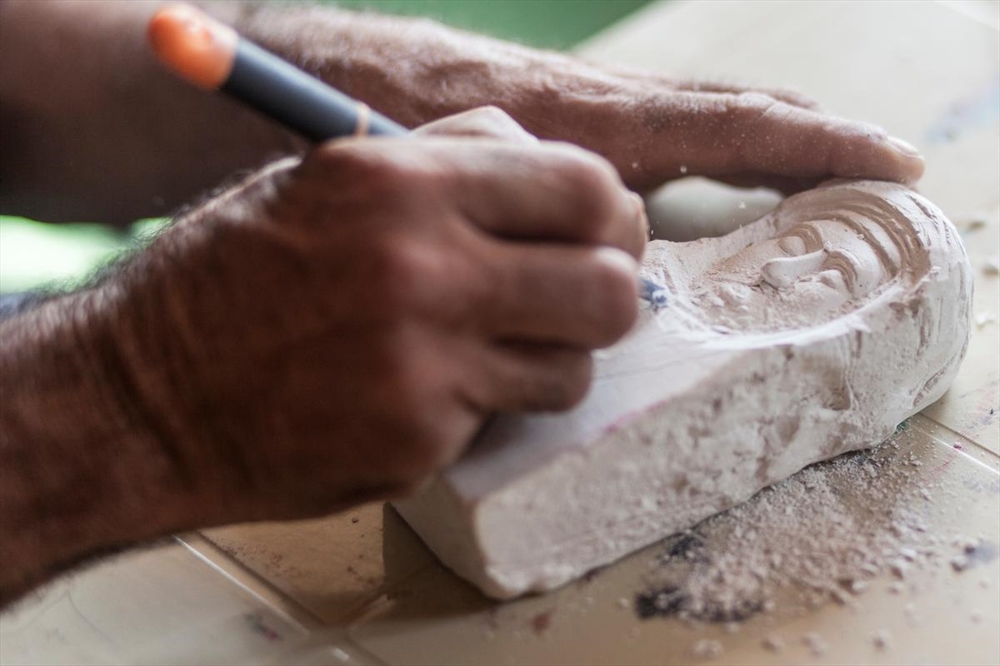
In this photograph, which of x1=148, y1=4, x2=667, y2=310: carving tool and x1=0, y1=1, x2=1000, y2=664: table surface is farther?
x1=0, y1=1, x2=1000, y2=664: table surface

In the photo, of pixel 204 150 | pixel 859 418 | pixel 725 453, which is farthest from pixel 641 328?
pixel 204 150

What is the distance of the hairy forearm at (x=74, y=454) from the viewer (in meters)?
0.96

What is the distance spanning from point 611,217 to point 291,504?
0.43m

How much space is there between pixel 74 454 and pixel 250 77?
1.42ft

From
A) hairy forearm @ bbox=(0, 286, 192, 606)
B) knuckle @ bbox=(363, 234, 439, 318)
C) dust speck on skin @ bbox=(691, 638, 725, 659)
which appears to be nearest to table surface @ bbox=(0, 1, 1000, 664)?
dust speck on skin @ bbox=(691, 638, 725, 659)

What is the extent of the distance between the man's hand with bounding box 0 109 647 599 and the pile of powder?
1.02 ft

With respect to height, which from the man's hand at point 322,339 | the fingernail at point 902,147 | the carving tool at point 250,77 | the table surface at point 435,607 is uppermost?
the carving tool at point 250,77

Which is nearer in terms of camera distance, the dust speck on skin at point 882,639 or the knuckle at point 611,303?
the knuckle at point 611,303

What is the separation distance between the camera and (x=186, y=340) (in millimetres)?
903

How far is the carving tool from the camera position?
2.71 ft

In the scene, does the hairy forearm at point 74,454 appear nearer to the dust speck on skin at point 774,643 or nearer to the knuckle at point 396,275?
the knuckle at point 396,275

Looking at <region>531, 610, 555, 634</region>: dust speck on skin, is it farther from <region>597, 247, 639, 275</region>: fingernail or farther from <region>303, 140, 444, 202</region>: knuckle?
<region>303, 140, 444, 202</region>: knuckle

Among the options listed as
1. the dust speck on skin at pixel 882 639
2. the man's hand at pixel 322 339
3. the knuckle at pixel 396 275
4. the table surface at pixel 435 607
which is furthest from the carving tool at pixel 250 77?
the dust speck on skin at pixel 882 639

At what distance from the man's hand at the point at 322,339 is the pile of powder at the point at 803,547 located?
1.02 feet
